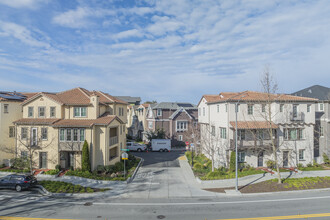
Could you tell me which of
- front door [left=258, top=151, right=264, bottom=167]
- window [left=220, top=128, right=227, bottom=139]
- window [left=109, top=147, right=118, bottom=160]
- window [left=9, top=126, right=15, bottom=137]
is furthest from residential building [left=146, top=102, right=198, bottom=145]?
window [left=9, top=126, right=15, bottom=137]

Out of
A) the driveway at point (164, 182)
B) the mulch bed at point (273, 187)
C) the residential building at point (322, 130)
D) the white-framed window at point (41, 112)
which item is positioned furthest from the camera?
the residential building at point (322, 130)

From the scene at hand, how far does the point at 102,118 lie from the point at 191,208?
1628 centimetres

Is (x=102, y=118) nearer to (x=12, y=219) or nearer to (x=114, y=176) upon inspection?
(x=114, y=176)

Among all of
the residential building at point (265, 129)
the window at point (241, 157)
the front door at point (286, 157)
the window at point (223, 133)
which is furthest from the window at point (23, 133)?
the front door at point (286, 157)

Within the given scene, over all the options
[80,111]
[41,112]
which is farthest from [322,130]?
[41,112]

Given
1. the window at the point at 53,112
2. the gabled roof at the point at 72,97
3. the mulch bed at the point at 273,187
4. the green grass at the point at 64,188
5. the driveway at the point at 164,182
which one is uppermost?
the gabled roof at the point at 72,97

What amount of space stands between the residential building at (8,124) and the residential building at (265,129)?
26191 millimetres

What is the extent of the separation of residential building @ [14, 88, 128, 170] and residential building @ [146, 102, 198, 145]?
19.5 meters

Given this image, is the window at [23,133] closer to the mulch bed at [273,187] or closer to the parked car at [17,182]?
the parked car at [17,182]

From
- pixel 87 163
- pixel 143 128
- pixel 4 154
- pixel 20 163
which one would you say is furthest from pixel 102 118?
pixel 143 128

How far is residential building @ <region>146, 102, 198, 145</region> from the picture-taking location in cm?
4600

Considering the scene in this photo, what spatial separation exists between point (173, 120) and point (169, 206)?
3023 cm

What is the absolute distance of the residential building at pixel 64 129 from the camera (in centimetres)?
2509

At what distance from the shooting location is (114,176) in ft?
78.4
